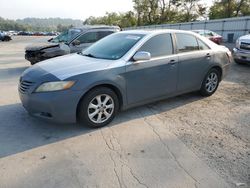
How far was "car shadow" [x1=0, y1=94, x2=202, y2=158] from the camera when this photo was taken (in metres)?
3.73

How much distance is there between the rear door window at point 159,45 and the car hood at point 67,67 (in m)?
0.81

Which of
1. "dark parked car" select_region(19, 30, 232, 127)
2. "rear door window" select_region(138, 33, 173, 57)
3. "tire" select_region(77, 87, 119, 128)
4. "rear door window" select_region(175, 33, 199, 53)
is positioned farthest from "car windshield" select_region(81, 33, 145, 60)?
"rear door window" select_region(175, 33, 199, 53)

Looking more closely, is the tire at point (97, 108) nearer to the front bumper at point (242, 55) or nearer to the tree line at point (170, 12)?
the front bumper at point (242, 55)

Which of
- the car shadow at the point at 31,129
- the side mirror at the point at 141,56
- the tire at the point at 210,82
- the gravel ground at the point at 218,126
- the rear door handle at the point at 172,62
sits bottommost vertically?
the gravel ground at the point at 218,126

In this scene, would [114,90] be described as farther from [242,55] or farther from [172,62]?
[242,55]

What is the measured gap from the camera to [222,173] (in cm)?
309

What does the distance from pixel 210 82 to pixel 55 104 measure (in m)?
3.75

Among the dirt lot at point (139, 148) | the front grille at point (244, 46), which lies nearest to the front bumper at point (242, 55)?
the front grille at point (244, 46)

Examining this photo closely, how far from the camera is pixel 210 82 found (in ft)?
19.6

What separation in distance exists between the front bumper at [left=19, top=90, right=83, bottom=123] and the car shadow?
287 millimetres

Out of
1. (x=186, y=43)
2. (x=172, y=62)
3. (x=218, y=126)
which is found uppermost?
(x=186, y=43)

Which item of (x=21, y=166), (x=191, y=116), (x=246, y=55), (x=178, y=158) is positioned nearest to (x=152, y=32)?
(x=191, y=116)

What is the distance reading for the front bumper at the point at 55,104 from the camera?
12.6ft

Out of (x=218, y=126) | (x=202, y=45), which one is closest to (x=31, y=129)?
(x=218, y=126)
